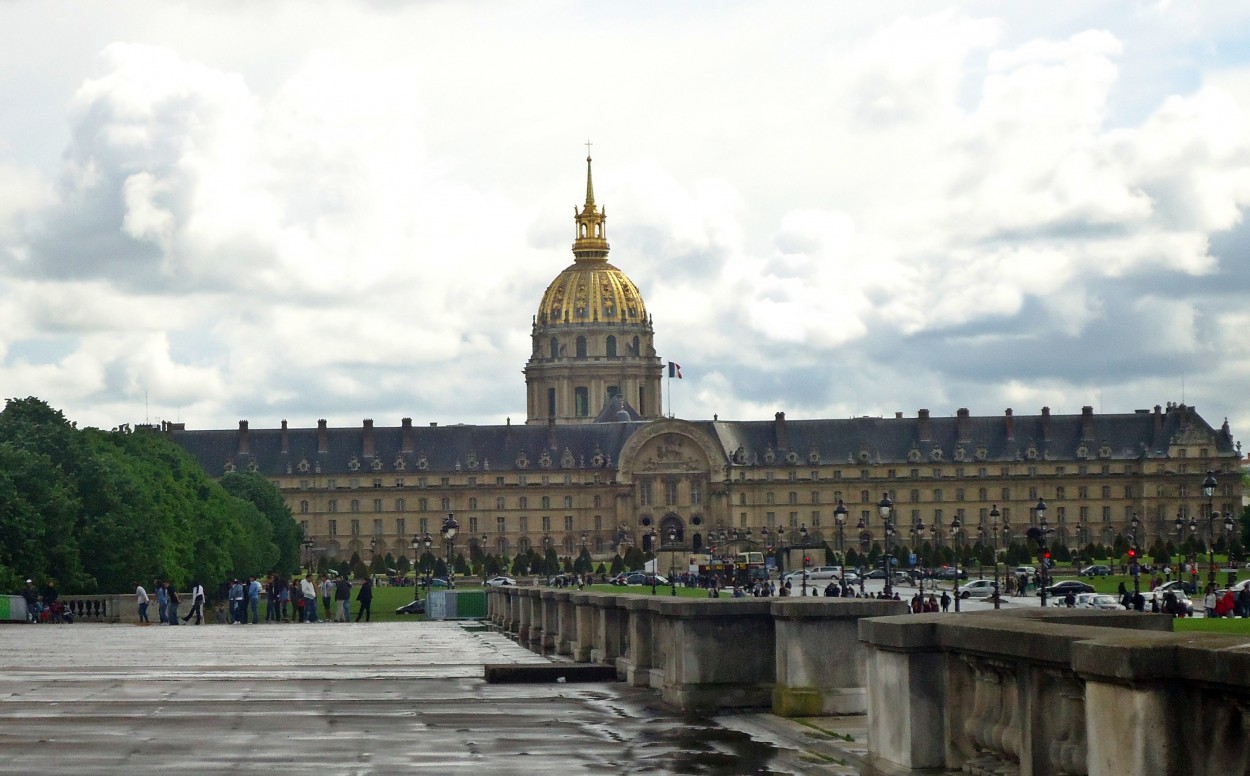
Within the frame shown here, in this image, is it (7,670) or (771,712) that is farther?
(7,670)

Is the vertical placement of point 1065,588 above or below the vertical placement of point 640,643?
below

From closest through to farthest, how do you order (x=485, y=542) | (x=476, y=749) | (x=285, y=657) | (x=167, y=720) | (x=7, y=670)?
(x=476, y=749) < (x=167, y=720) < (x=7, y=670) < (x=285, y=657) < (x=485, y=542)

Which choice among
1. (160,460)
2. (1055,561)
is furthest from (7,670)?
(1055,561)

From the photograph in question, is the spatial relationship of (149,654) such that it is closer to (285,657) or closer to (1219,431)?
(285,657)

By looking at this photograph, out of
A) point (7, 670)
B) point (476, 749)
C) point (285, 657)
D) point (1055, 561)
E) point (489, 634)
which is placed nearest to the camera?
point (476, 749)

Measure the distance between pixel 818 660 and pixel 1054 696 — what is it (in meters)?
6.97

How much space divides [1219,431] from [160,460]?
394 feet

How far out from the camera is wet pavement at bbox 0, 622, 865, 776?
15.2 meters

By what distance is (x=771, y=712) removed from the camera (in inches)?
737

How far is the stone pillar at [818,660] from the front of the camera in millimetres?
17469

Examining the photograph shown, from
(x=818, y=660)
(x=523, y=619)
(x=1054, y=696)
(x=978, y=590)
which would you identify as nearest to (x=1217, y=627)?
(x=523, y=619)

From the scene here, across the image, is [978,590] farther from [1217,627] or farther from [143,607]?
[1217,627]

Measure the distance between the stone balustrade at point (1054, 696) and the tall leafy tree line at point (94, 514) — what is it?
56631 mm

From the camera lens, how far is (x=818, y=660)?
700 inches
